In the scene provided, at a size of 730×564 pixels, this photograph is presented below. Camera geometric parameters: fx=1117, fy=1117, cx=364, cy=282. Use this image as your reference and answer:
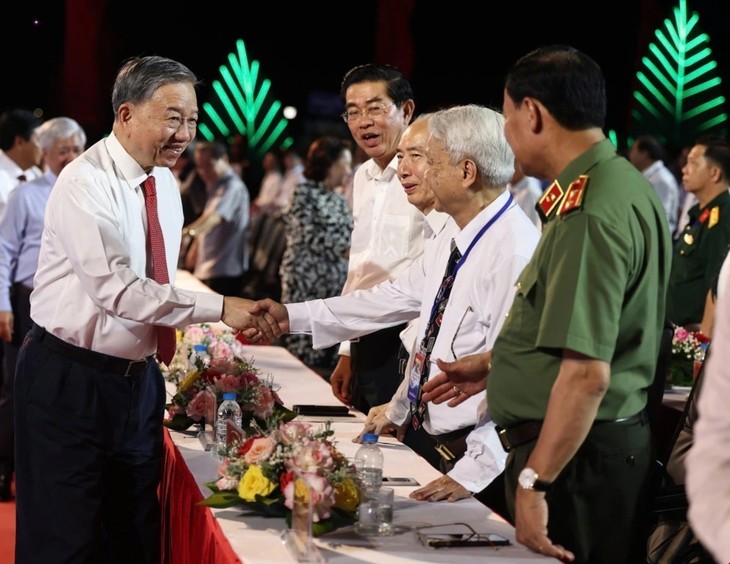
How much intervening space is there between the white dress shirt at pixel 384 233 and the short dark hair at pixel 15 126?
117 inches

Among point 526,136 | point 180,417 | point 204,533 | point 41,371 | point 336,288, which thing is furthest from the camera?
point 336,288

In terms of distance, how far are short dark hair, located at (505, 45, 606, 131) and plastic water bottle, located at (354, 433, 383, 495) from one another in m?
0.94

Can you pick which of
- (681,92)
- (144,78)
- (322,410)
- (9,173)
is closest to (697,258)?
(322,410)

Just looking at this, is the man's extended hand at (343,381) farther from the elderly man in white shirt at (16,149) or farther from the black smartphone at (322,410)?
the elderly man in white shirt at (16,149)

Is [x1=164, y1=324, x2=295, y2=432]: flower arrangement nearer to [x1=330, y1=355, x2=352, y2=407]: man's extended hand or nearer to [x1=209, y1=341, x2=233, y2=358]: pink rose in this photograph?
[x1=209, y1=341, x2=233, y2=358]: pink rose

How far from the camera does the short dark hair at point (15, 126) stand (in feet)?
21.7

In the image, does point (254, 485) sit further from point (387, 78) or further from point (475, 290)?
point (387, 78)

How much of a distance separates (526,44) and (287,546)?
16255 mm

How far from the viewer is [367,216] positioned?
4469 millimetres

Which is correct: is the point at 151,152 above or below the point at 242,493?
above

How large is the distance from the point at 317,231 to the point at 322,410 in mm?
4195

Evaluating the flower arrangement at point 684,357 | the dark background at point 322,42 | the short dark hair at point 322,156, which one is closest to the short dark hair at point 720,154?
the flower arrangement at point 684,357

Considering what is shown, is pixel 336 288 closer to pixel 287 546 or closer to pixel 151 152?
pixel 151 152

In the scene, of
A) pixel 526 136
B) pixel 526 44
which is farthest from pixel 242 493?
pixel 526 44
